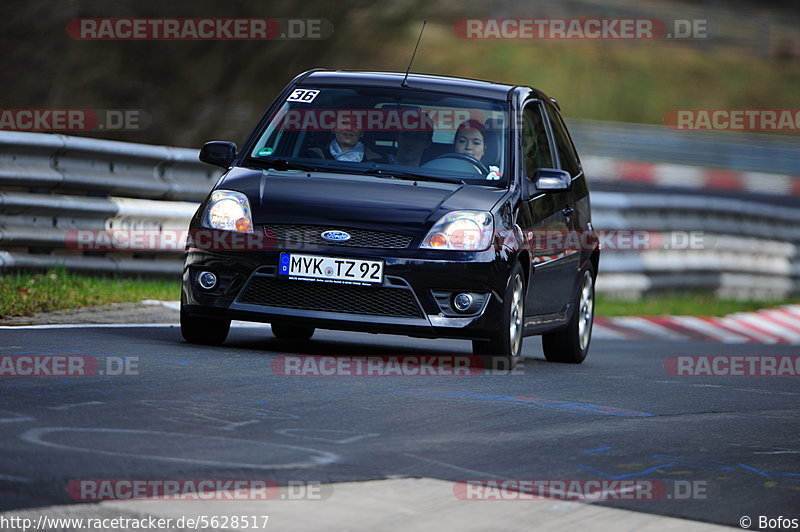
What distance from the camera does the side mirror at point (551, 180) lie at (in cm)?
1004

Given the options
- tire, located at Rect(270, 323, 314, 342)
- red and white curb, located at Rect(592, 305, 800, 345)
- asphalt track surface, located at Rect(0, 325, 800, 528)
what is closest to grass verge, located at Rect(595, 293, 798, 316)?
red and white curb, located at Rect(592, 305, 800, 345)

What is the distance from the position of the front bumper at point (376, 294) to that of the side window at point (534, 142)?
1.35 meters

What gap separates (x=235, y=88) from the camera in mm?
26547

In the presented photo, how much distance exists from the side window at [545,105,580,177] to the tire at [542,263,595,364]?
0.75 meters

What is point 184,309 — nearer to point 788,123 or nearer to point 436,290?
point 436,290

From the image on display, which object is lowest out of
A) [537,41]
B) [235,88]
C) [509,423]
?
[509,423]

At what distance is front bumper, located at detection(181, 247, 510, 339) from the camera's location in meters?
8.95

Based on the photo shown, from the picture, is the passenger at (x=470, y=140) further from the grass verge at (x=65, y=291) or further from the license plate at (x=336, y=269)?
the grass verge at (x=65, y=291)

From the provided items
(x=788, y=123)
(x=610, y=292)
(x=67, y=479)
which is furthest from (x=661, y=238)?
(x=788, y=123)

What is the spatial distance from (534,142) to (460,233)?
73.8 inches

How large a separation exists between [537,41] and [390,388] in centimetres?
4870

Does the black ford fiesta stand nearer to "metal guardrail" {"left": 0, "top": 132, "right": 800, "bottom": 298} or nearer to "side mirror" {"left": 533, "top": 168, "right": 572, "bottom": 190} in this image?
"side mirror" {"left": 533, "top": 168, "right": 572, "bottom": 190}

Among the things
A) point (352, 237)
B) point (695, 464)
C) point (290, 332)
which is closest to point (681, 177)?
point (290, 332)

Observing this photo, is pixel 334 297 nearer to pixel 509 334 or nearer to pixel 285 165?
pixel 509 334
